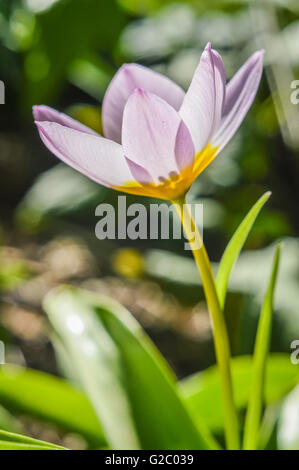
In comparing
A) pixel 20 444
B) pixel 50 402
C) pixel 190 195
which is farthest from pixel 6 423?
pixel 190 195

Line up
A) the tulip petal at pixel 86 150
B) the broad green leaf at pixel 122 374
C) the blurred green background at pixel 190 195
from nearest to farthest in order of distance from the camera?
the tulip petal at pixel 86 150 → the broad green leaf at pixel 122 374 → the blurred green background at pixel 190 195

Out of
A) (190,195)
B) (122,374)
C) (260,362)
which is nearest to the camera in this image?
(260,362)

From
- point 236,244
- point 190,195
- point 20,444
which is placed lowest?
point 20,444

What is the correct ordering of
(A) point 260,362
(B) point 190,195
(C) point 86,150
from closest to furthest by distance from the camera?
1. (C) point 86,150
2. (A) point 260,362
3. (B) point 190,195

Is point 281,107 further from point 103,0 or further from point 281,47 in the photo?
point 103,0

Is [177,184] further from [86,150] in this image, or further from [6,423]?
[6,423]

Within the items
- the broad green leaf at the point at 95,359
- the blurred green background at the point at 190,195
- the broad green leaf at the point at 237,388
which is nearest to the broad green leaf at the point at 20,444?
the broad green leaf at the point at 95,359

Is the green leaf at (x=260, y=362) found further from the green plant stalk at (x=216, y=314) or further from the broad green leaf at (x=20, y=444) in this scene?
the broad green leaf at (x=20, y=444)
